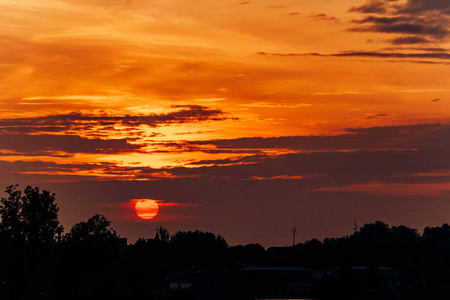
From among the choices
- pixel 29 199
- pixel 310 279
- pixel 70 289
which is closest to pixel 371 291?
pixel 70 289

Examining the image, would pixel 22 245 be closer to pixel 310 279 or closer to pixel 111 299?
pixel 111 299

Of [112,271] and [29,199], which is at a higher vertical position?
[29,199]

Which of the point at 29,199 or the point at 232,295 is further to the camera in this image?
the point at 232,295

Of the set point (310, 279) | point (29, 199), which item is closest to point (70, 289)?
point (29, 199)

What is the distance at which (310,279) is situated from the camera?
18250cm

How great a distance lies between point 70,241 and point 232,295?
80.4 m

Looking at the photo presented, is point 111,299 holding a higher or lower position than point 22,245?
lower

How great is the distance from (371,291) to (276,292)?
7800 centimetres

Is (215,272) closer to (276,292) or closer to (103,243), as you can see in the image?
(276,292)

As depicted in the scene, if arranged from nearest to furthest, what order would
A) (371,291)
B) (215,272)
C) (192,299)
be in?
(371,291), (192,299), (215,272)

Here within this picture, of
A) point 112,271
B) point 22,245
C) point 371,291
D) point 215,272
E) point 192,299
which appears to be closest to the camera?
point 371,291

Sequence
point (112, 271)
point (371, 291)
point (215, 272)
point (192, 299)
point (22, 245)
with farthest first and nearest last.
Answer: point (215, 272)
point (192, 299)
point (112, 271)
point (22, 245)
point (371, 291)

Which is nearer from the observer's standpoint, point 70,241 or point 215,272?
point 70,241

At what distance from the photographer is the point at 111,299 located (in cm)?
9169
